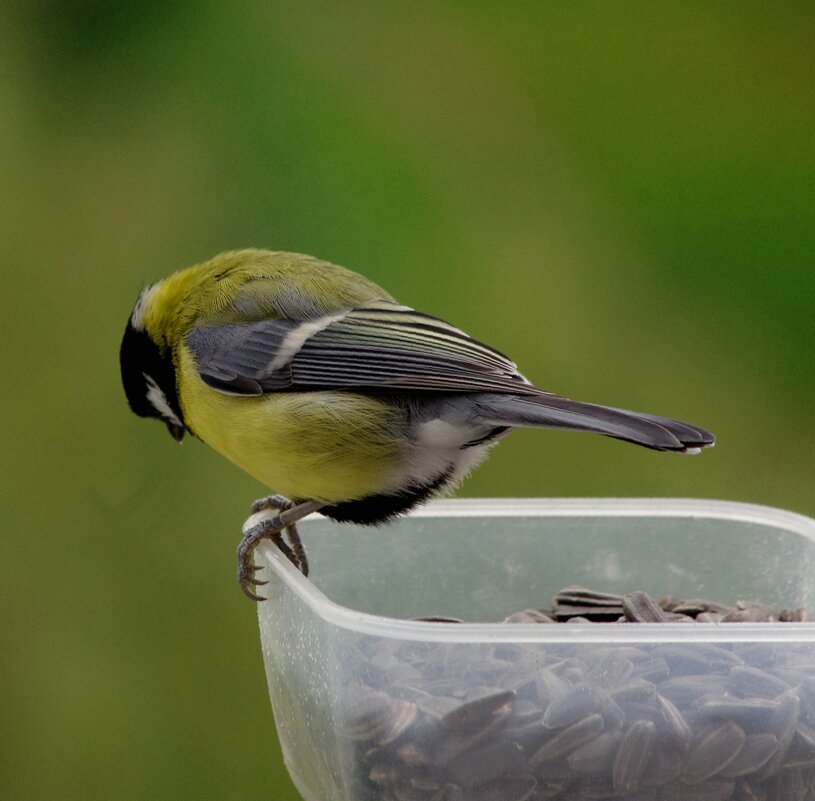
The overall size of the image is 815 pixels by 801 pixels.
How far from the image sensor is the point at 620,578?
177cm

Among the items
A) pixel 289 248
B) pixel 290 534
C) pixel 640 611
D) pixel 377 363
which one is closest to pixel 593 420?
pixel 640 611

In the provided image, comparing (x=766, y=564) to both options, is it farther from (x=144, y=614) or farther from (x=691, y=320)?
(x=144, y=614)

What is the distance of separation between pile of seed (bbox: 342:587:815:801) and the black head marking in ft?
2.64

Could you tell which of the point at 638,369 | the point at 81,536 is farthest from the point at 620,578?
the point at 81,536

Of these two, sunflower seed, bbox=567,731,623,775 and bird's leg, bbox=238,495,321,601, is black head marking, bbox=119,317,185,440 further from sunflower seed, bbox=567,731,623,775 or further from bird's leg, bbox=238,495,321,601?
→ sunflower seed, bbox=567,731,623,775

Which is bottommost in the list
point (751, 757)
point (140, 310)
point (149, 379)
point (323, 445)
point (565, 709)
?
point (751, 757)

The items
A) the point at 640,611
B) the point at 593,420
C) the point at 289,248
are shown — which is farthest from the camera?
the point at 289,248

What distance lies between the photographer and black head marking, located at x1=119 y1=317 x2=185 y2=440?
1922mm

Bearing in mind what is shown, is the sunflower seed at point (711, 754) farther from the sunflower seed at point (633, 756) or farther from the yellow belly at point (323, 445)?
the yellow belly at point (323, 445)

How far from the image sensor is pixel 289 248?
221 centimetres

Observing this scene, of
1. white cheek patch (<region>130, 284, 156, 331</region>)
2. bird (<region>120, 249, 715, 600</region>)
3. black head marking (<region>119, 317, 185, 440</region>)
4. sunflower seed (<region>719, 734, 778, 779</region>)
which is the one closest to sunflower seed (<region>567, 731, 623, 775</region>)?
sunflower seed (<region>719, 734, 778, 779</region>)

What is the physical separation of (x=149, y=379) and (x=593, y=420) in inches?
30.7

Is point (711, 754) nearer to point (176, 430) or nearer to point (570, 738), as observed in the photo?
point (570, 738)

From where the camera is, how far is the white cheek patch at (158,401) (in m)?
1.94
